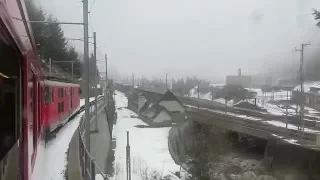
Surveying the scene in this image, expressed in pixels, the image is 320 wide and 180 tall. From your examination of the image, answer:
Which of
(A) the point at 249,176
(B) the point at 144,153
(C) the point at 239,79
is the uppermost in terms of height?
→ (C) the point at 239,79

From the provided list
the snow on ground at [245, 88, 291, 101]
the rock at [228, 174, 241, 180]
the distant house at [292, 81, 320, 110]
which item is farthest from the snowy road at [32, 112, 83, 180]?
the snow on ground at [245, 88, 291, 101]

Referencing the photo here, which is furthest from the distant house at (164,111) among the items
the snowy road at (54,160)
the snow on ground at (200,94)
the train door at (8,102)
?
the train door at (8,102)

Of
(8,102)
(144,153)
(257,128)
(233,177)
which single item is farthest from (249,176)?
(8,102)

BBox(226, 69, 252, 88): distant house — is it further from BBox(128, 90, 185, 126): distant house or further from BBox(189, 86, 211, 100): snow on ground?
BBox(128, 90, 185, 126): distant house

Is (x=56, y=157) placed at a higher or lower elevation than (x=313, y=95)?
lower

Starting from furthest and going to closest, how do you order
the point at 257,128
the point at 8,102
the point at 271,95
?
the point at 271,95
the point at 257,128
the point at 8,102

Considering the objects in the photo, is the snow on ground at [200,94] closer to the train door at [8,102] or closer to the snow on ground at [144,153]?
the snow on ground at [144,153]

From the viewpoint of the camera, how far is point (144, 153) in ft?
86.2

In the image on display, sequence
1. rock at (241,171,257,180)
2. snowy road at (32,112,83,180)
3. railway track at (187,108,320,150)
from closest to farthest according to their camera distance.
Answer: snowy road at (32,112,83,180) → railway track at (187,108,320,150) → rock at (241,171,257,180)

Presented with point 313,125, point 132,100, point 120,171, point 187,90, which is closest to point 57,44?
point 120,171

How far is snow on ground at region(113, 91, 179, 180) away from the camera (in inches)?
844

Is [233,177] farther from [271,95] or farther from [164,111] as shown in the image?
[271,95]

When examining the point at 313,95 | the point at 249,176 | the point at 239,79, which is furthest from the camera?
the point at 239,79

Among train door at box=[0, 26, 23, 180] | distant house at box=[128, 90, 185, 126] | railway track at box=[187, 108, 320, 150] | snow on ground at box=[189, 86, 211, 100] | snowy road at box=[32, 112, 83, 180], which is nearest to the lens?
train door at box=[0, 26, 23, 180]
